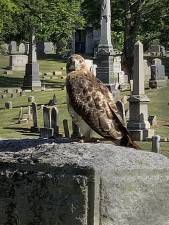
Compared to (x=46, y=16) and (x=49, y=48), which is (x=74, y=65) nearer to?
(x=46, y=16)

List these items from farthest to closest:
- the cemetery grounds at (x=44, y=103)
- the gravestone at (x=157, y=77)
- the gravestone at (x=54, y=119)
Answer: the gravestone at (x=157, y=77)
the cemetery grounds at (x=44, y=103)
the gravestone at (x=54, y=119)

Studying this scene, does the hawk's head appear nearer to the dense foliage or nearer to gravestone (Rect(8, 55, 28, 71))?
the dense foliage

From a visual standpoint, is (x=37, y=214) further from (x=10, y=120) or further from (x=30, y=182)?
(x=10, y=120)

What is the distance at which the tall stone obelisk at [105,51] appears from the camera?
103 feet

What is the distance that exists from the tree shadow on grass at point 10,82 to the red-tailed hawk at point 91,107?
38.5 m

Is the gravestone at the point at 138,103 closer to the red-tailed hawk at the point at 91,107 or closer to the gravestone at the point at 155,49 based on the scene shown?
the red-tailed hawk at the point at 91,107

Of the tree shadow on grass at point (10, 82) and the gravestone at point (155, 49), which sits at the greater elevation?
the gravestone at point (155, 49)

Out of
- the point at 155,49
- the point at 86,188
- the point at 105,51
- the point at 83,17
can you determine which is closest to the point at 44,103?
the point at 105,51

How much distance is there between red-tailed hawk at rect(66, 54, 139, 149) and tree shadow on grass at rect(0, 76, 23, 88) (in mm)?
38550

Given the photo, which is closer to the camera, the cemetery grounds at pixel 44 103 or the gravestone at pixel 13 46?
the cemetery grounds at pixel 44 103

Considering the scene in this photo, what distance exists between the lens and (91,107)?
4.60m

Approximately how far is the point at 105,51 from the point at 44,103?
12.9 feet

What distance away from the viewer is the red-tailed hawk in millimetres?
4469

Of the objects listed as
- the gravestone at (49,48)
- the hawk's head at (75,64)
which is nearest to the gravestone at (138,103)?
the hawk's head at (75,64)
